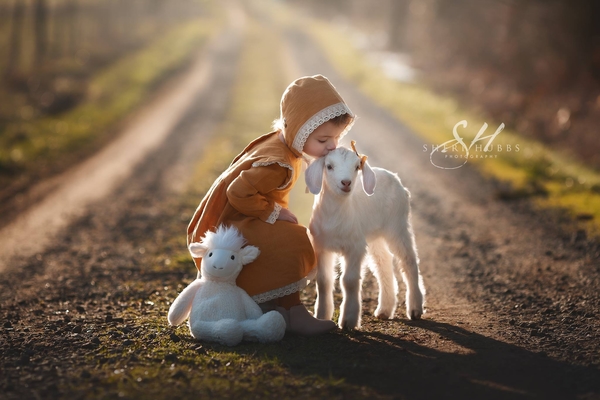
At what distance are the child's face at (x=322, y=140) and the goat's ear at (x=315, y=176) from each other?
18cm

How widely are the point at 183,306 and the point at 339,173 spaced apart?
1636 millimetres

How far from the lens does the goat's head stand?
5098mm

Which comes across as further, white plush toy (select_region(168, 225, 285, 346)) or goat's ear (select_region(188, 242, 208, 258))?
goat's ear (select_region(188, 242, 208, 258))

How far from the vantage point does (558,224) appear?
31.5 feet

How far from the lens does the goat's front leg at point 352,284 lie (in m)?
5.33

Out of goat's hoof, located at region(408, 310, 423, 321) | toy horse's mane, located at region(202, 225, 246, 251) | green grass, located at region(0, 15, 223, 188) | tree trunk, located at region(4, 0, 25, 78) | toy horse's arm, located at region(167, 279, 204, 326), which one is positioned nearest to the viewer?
toy horse's mane, located at region(202, 225, 246, 251)

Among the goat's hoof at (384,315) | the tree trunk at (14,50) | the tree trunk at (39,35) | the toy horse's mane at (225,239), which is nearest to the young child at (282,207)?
the toy horse's mane at (225,239)

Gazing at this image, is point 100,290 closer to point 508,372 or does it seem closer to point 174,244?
point 174,244

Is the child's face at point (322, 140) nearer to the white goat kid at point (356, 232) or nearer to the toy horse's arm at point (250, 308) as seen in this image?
the white goat kid at point (356, 232)

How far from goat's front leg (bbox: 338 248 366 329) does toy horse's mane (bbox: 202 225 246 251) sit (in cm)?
86

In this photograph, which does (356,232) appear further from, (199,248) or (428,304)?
(428,304)

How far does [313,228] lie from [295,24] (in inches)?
2029

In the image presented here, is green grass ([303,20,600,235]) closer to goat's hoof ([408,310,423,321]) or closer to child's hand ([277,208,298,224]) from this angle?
goat's hoof ([408,310,423,321])

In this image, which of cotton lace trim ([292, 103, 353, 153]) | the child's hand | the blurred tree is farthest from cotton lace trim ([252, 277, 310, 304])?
the blurred tree
